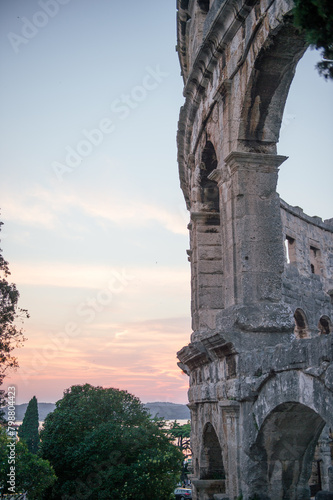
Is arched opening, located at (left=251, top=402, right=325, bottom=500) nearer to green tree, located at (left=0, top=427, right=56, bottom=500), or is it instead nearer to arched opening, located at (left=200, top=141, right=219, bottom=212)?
arched opening, located at (left=200, top=141, right=219, bottom=212)

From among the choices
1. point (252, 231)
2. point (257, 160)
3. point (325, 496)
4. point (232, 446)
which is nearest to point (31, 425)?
point (232, 446)

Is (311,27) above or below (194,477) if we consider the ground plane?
above

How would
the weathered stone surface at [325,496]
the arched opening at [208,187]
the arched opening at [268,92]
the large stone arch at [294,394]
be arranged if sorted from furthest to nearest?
the arched opening at [208,187] < the arched opening at [268,92] < the weathered stone surface at [325,496] < the large stone arch at [294,394]

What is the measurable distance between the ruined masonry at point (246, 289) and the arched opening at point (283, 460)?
1 centimetres

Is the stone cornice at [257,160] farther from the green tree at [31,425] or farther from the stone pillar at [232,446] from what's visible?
the green tree at [31,425]

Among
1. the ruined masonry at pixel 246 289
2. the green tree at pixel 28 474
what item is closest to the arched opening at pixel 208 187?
the ruined masonry at pixel 246 289

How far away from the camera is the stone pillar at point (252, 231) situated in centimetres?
766

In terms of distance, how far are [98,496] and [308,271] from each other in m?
9.97

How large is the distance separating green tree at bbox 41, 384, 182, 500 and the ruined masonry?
29.0 feet

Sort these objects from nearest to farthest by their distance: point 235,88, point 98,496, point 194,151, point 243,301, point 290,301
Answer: point 243,301
point 235,88
point 194,151
point 290,301
point 98,496

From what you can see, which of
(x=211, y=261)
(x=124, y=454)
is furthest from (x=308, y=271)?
(x=124, y=454)

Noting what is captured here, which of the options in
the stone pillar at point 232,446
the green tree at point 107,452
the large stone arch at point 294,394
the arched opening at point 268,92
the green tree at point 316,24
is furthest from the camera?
the green tree at point 107,452

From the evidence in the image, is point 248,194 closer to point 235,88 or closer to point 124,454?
point 235,88

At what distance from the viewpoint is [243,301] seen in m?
7.57
